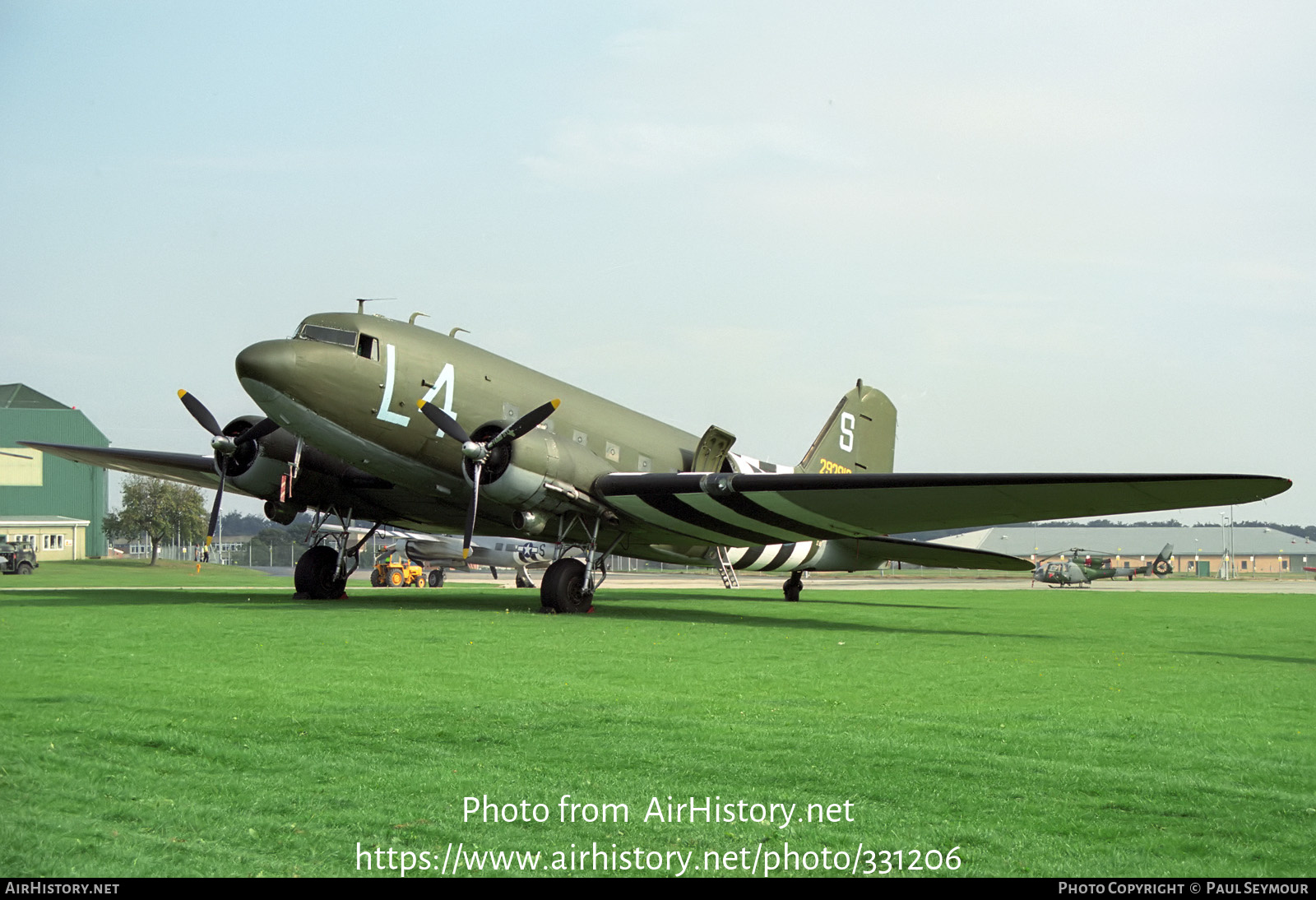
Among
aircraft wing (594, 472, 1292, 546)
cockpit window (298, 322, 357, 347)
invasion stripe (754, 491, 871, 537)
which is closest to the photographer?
aircraft wing (594, 472, 1292, 546)

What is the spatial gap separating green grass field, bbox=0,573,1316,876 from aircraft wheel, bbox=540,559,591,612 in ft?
22.3

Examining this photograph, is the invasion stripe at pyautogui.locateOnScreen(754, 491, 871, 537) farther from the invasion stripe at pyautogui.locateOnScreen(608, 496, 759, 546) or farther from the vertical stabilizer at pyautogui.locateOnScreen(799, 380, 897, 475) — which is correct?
the vertical stabilizer at pyautogui.locateOnScreen(799, 380, 897, 475)

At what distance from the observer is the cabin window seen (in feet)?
65.7

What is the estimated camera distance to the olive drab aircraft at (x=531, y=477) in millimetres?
19438

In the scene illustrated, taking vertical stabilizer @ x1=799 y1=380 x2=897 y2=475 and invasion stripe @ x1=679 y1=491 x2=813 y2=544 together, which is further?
vertical stabilizer @ x1=799 y1=380 x2=897 y2=475

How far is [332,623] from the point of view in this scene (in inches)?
659

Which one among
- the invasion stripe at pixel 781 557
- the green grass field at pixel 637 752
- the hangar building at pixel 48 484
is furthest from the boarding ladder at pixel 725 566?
the hangar building at pixel 48 484

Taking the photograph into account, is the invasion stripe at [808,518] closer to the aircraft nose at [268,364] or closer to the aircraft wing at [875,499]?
the aircraft wing at [875,499]

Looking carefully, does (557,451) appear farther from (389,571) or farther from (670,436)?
(389,571)

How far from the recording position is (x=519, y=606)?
966 inches

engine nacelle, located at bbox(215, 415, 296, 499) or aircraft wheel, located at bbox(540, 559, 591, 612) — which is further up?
engine nacelle, located at bbox(215, 415, 296, 499)

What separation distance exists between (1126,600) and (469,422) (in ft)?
79.2

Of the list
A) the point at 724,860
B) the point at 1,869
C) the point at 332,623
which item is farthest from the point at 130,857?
the point at 332,623

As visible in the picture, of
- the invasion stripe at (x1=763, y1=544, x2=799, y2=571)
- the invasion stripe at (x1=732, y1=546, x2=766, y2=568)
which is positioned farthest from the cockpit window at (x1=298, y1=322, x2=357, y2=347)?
the invasion stripe at (x1=763, y1=544, x2=799, y2=571)
